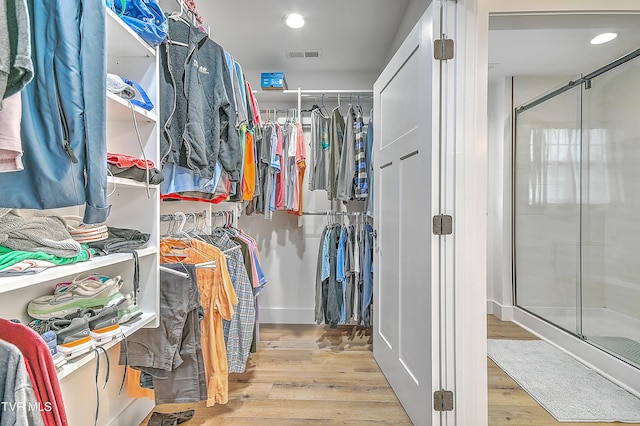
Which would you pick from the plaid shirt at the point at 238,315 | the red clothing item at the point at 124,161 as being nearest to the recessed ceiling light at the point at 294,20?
the plaid shirt at the point at 238,315

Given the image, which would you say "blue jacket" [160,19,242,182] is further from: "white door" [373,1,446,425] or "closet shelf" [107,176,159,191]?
"white door" [373,1,446,425]

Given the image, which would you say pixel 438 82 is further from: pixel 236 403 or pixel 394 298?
pixel 236 403

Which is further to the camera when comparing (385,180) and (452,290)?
(385,180)

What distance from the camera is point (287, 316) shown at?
3377 millimetres

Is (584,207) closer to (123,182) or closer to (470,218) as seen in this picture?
(470,218)

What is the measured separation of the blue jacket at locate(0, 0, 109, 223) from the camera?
0.75 meters

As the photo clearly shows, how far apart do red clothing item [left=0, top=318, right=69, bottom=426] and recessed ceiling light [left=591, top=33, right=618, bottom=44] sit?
3.30 m

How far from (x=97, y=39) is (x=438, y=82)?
52.4 inches

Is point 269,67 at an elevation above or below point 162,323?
above

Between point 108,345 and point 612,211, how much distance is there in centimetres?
319

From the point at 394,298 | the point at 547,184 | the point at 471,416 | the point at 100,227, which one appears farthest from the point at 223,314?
the point at 547,184

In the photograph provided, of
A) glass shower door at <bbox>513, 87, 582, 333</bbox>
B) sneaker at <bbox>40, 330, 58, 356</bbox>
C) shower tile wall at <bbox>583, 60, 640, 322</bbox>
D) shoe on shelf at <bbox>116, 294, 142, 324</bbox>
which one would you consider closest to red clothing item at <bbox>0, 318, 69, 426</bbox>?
sneaker at <bbox>40, 330, 58, 356</bbox>

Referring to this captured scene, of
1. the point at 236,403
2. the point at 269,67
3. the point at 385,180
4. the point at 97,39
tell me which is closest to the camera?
the point at 97,39

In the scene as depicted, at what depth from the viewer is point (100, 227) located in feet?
3.71
